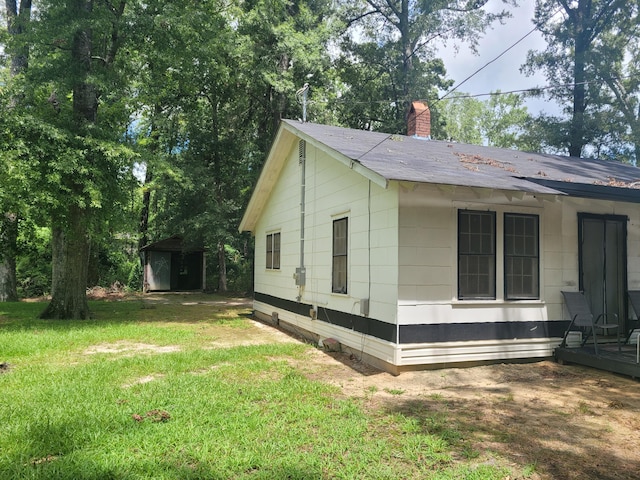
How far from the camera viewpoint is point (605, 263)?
7676 millimetres

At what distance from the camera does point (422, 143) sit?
9.88 metres

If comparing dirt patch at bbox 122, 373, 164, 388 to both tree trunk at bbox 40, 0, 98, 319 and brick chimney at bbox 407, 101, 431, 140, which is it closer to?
tree trunk at bbox 40, 0, 98, 319

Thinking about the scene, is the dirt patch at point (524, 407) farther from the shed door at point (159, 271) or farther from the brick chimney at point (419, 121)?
the shed door at point (159, 271)

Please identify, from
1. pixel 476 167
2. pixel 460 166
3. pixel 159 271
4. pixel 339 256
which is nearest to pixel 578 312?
pixel 476 167

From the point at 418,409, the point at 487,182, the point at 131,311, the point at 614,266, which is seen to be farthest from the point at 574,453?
the point at 131,311

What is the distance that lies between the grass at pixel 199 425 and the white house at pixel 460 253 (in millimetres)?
1557

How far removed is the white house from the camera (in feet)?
20.8

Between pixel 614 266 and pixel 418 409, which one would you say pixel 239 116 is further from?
pixel 418 409

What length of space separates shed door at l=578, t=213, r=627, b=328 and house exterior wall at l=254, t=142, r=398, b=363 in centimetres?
366

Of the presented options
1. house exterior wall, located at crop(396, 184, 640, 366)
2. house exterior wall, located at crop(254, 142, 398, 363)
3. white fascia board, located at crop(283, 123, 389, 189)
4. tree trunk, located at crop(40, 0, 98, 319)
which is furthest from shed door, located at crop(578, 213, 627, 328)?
tree trunk, located at crop(40, 0, 98, 319)

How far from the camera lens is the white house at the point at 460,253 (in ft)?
20.8

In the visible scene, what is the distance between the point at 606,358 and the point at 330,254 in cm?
480

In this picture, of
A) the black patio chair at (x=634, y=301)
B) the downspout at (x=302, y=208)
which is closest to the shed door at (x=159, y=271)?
the downspout at (x=302, y=208)

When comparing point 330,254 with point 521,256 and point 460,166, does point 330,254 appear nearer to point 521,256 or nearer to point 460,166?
point 460,166
